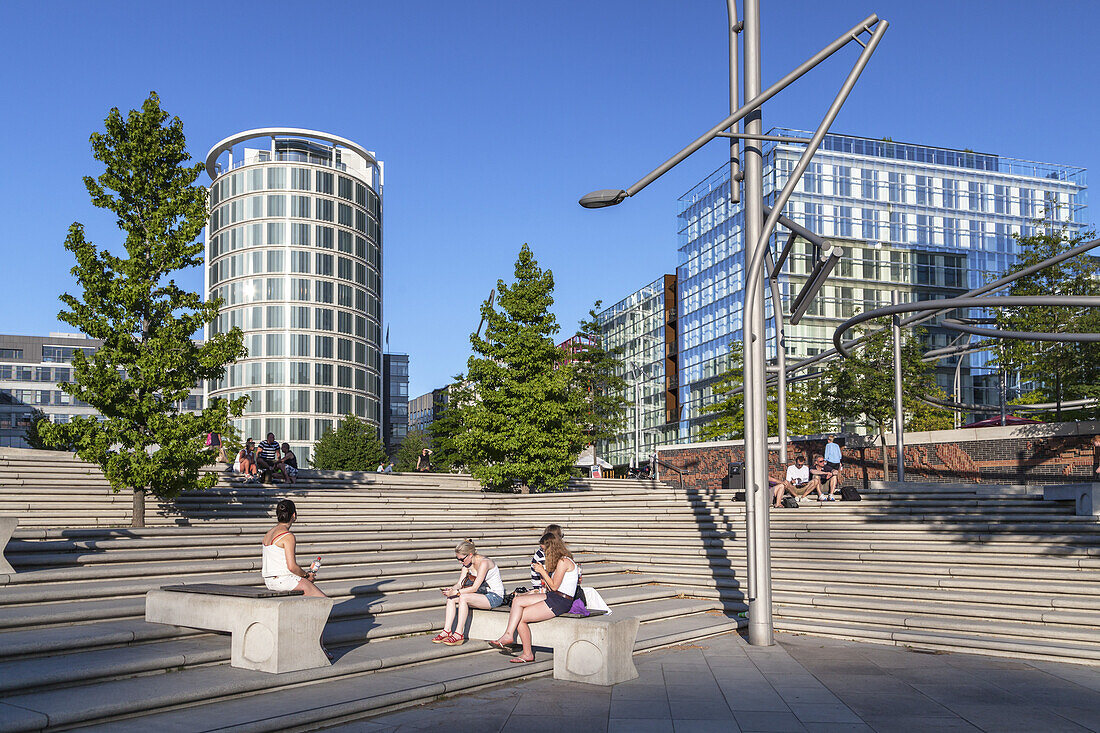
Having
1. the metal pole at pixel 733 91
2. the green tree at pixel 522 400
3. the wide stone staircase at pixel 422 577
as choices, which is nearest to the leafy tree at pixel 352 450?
the green tree at pixel 522 400

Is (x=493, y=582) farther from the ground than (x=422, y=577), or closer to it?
farther from the ground

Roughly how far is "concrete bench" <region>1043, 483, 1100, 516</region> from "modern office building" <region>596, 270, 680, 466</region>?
224 feet

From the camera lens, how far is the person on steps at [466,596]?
1052cm

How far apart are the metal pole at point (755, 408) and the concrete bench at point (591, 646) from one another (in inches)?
97.8

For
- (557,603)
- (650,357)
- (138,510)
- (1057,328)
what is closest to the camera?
(557,603)

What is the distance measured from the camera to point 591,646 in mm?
9320

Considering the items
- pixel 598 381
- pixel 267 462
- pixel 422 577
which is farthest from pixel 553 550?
pixel 598 381

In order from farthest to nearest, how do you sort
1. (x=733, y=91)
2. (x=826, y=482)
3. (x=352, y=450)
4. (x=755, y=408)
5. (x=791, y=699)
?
(x=352, y=450) → (x=826, y=482) → (x=733, y=91) → (x=755, y=408) → (x=791, y=699)

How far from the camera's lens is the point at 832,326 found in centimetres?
7512

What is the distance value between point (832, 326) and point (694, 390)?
1407 centimetres

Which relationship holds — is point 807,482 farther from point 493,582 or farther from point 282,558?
point 282,558

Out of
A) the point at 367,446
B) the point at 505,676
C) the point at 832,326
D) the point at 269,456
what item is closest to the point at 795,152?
the point at 832,326

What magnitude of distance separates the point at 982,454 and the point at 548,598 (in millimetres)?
22784

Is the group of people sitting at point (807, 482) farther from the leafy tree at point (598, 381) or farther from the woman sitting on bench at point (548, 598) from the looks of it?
the leafy tree at point (598, 381)
